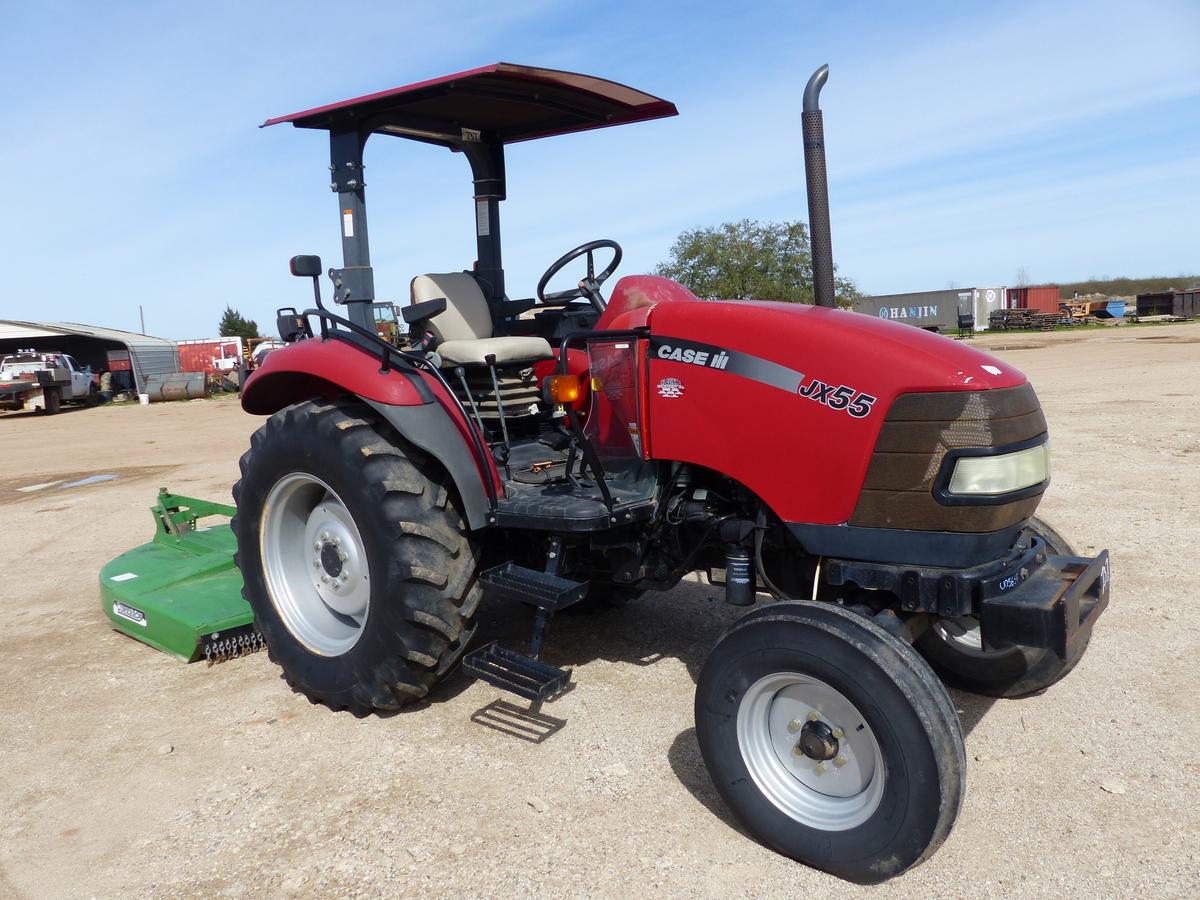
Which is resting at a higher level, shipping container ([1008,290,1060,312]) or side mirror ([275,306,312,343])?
shipping container ([1008,290,1060,312])

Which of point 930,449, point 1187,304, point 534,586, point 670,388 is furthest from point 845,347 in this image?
point 1187,304

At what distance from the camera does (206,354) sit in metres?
33.7

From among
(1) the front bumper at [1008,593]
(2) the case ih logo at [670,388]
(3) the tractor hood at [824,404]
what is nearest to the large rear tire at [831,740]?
(1) the front bumper at [1008,593]

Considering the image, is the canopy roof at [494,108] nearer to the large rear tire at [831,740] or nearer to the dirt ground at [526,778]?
the large rear tire at [831,740]

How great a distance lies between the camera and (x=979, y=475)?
254 cm

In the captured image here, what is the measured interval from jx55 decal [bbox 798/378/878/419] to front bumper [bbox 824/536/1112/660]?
46 cm

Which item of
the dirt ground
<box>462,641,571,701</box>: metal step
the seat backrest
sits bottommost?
the dirt ground

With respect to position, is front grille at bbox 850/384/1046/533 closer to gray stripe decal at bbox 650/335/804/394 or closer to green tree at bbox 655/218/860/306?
gray stripe decal at bbox 650/335/804/394

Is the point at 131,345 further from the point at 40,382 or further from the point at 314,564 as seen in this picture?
the point at 314,564

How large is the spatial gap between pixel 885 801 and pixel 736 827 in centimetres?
54

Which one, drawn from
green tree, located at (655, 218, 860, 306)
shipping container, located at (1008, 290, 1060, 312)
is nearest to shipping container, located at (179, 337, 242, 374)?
green tree, located at (655, 218, 860, 306)

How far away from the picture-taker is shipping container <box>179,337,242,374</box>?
33219 millimetres

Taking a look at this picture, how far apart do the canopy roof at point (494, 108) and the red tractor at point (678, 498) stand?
16 mm

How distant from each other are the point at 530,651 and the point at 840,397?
1384 millimetres
